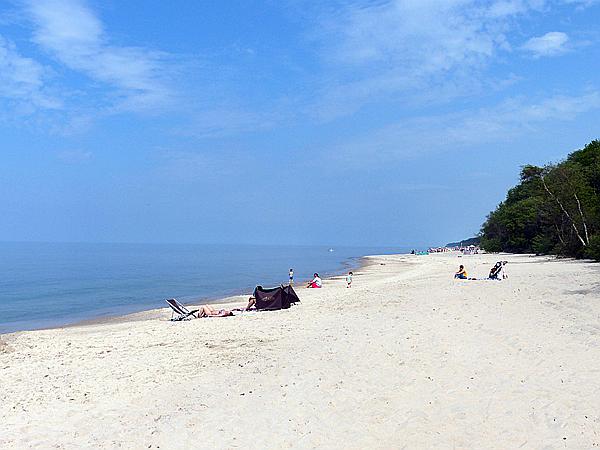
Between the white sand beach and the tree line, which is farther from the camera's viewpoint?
the tree line

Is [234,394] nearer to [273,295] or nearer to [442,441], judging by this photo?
[442,441]

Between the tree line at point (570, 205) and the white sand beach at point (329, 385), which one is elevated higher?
the tree line at point (570, 205)

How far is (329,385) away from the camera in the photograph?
28.0 ft

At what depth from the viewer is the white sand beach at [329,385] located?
260 inches

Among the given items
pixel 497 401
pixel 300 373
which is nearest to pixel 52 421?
pixel 300 373

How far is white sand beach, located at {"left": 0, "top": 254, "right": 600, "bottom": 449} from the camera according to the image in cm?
661

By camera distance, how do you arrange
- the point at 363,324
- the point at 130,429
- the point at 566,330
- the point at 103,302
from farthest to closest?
the point at 103,302, the point at 363,324, the point at 566,330, the point at 130,429

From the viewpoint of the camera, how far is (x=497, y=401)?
7277 millimetres

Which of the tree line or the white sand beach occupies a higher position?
the tree line

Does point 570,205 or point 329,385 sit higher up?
point 570,205

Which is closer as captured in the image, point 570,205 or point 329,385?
point 329,385

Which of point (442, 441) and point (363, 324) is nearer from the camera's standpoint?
point (442, 441)

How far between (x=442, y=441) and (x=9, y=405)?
675cm

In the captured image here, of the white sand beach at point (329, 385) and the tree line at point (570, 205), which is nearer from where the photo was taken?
the white sand beach at point (329, 385)
